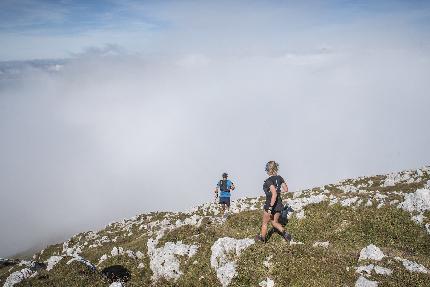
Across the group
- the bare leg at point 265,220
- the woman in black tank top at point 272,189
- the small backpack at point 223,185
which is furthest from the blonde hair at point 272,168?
the small backpack at point 223,185

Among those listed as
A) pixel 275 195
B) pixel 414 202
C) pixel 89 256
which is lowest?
pixel 89 256

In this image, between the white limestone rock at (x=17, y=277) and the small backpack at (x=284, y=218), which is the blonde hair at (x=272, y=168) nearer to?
the small backpack at (x=284, y=218)

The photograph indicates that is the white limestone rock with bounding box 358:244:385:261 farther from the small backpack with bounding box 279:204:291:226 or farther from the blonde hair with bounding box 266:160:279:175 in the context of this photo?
the small backpack with bounding box 279:204:291:226

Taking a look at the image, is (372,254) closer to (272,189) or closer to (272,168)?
(272,189)

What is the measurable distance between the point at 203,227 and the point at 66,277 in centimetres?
774

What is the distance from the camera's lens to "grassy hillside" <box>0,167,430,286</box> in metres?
12.9

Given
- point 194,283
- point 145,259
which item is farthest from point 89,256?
point 194,283

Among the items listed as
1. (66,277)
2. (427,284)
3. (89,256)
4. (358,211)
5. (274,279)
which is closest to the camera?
(427,284)

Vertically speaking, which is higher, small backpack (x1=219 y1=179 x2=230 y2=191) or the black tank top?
the black tank top

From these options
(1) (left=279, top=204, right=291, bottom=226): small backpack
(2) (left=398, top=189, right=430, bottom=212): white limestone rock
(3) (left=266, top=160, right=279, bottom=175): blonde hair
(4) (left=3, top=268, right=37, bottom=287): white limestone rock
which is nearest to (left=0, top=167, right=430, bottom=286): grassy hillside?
(2) (left=398, top=189, right=430, bottom=212): white limestone rock

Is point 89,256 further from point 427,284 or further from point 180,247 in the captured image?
point 427,284

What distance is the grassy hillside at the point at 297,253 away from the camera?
1285 cm

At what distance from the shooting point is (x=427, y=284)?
11523 millimetres

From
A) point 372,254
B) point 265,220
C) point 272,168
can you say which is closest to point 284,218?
point 265,220
